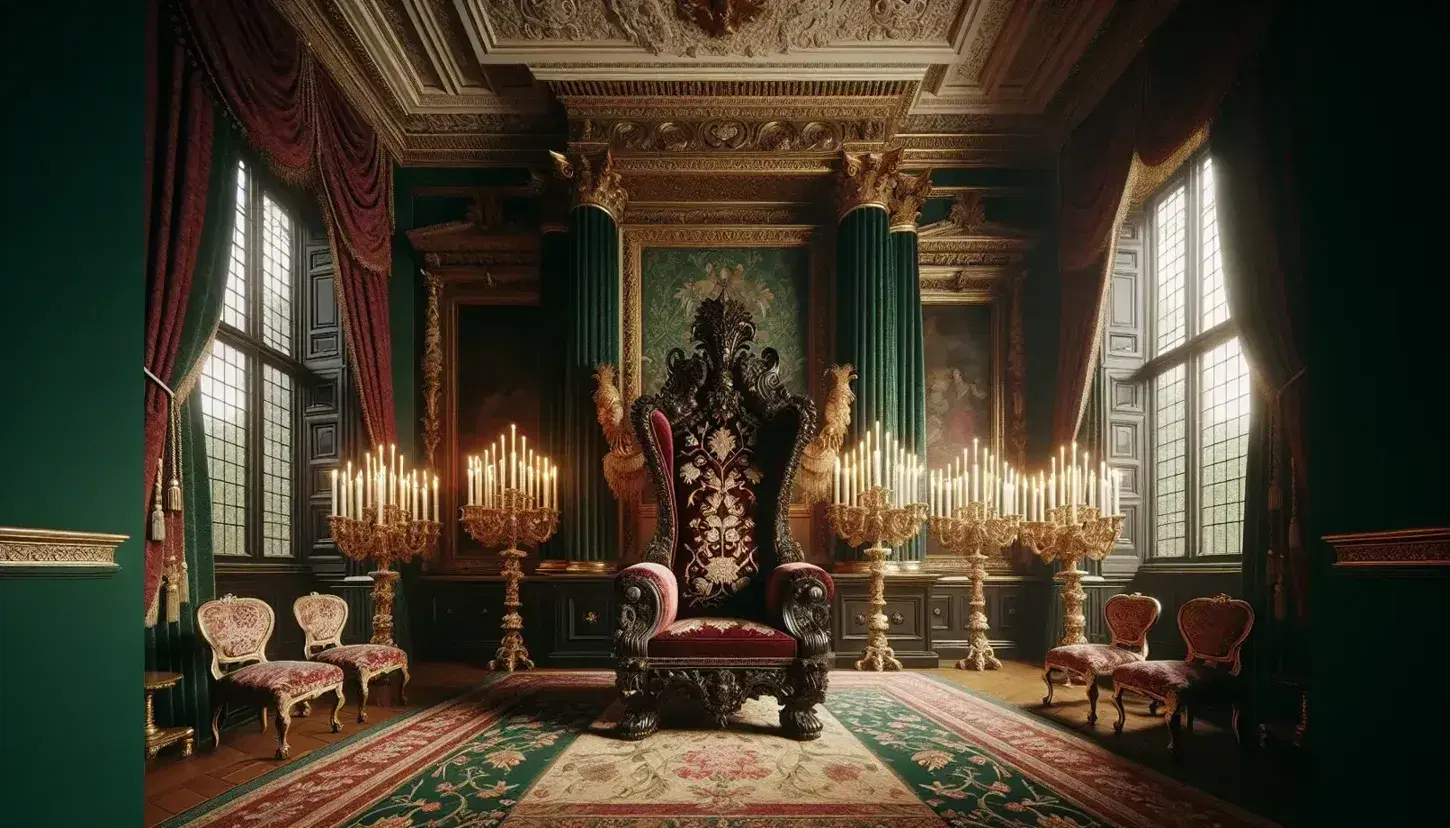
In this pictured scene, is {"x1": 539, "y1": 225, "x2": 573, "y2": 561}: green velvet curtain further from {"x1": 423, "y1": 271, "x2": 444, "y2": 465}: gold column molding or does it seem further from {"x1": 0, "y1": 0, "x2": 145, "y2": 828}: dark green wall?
{"x1": 0, "y1": 0, "x2": 145, "y2": 828}: dark green wall

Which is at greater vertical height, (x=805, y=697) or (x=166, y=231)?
(x=166, y=231)

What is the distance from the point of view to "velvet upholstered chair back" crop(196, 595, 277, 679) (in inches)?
134

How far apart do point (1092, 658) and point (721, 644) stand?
2005 mm

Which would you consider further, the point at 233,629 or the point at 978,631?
the point at 978,631

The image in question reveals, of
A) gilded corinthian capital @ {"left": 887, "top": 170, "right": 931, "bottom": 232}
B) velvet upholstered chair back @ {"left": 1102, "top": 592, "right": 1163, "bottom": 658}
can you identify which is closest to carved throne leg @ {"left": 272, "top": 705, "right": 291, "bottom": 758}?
velvet upholstered chair back @ {"left": 1102, "top": 592, "right": 1163, "bottom": 658}

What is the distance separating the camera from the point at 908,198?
19.1ft

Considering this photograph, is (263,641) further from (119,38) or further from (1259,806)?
(1259,806)

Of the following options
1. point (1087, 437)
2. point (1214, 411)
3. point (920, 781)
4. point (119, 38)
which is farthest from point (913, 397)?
point (119, 38)

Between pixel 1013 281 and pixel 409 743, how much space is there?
5.51 metres

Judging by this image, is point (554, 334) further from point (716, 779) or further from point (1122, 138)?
point (1122, 138)

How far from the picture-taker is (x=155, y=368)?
3.16 metres

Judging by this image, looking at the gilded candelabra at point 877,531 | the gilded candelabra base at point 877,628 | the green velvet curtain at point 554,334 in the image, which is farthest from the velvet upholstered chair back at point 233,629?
the gilded candelabra base at point 877,628

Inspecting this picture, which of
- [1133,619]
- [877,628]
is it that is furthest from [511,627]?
[1133,619]

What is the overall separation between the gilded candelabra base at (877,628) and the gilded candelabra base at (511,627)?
248 cm
